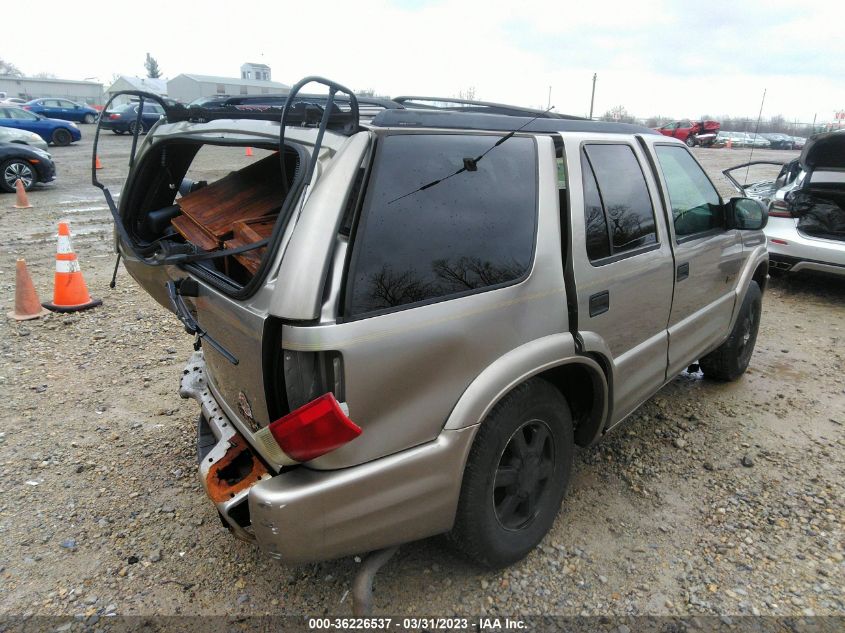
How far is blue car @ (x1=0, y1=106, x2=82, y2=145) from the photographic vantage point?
19.9 metres

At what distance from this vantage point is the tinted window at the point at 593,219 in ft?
8.40

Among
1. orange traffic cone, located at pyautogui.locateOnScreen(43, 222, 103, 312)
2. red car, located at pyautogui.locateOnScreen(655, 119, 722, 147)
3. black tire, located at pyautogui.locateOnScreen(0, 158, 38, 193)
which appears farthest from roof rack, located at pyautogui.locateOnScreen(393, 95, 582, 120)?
red car, located at pyautogui.locateOnScreen(655, 119, 722, 147)

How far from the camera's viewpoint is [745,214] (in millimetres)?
3639

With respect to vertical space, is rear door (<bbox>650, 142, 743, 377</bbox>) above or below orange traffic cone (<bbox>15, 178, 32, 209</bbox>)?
above

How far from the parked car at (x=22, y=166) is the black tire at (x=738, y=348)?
40.1 feet

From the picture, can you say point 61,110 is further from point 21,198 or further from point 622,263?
point 622,263

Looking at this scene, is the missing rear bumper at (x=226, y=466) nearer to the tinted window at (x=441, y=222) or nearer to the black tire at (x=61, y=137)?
the tinted window at (x=441, y=222)

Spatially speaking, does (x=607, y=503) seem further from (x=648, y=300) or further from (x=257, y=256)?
(x=257, y=256)

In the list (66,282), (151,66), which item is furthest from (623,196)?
(151,66)

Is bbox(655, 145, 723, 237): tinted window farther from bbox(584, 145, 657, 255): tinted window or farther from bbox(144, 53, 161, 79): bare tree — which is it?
bbox(144, 53, 161, 79): bare tree

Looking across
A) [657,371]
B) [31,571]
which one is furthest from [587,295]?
[31,571]

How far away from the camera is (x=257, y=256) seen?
2.23 meters

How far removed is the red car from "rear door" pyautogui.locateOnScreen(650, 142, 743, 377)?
102 feet

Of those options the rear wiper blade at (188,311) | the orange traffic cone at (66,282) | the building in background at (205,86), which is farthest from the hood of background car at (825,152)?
the building in background at (205,86)
